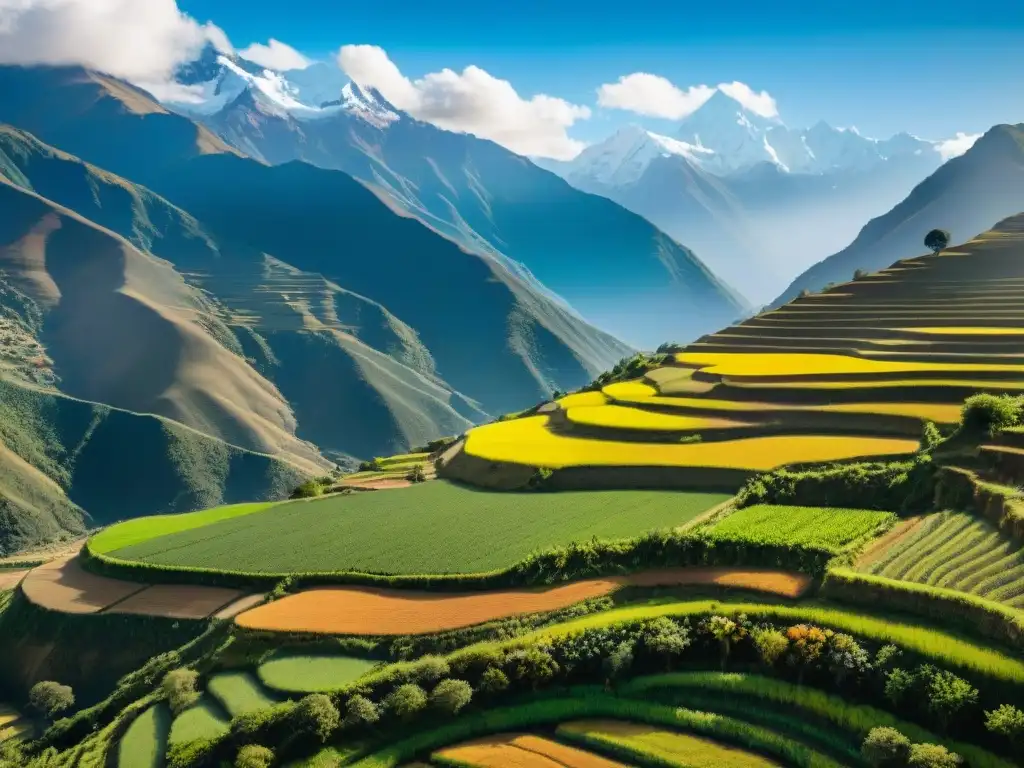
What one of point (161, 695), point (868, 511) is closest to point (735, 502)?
point (868, 511)

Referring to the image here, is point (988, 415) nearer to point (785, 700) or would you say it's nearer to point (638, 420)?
point (785, 700)

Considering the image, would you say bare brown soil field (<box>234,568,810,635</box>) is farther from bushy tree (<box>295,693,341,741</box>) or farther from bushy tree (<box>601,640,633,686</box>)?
bushy tree (<box>295,693,341,741</box>)

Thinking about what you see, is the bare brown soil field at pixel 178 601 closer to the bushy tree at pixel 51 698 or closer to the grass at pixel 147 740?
the bushy tree at pixel 51 698

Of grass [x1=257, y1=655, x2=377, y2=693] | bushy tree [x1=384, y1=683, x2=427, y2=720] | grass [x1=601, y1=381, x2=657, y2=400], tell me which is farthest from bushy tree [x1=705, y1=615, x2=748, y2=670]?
grass [x1=601, y1=381, x2=657, y2=400]

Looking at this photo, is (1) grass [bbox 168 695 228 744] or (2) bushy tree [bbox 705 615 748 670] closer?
(2) bushy tree [bbox 705 615 748 670]

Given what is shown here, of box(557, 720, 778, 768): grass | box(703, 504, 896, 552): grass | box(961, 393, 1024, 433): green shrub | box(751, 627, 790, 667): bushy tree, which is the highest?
box(961, 393, 1024, 433): green shrub

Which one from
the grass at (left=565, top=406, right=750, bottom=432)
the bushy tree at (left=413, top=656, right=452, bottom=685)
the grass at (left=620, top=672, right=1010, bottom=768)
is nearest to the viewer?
the grass at (left=620, top=672, right=1010, bottom=768)

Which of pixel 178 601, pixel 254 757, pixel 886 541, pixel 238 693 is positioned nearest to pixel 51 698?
pixel 178 601
